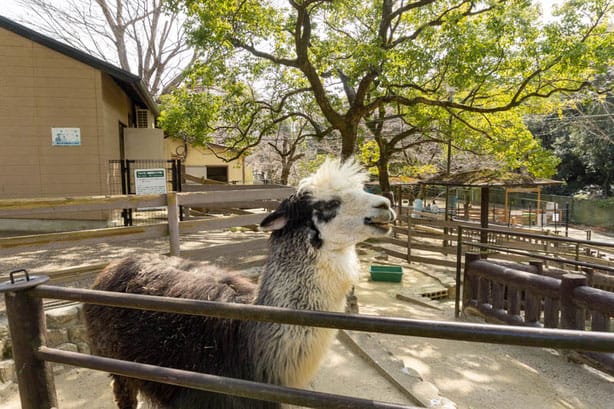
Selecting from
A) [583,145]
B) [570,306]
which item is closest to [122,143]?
[570,306]

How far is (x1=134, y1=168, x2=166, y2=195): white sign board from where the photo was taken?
5.42 m

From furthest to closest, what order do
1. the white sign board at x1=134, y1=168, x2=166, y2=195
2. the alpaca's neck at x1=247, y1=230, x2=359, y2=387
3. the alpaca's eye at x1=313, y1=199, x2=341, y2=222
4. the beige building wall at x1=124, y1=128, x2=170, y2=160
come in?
the beige building wall at x1=124, y1=128, x2=170, y2=160
the white sign board at x1=134, y1=168, x2=166, y2=195
the alpaca's eye at x1=313, y1=199, x2=341, y2=222
the alpaca's neck at x1=247, y1=230, x2=359, y2=387

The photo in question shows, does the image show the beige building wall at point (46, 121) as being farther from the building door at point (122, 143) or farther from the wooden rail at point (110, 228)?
the wooden rail at point (110, 228)

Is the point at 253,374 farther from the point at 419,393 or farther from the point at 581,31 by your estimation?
the point at 581,31

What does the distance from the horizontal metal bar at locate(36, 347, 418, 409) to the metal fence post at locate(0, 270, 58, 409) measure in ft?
0.17

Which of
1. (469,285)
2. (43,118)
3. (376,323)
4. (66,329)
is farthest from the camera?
(43,118)

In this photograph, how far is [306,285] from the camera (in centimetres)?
199

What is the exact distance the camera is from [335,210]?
204 cm

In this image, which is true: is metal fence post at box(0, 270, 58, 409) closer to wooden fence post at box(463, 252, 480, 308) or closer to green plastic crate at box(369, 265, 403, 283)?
wooden fence post at box(463, 252, 480, 308)

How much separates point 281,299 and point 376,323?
0.89 metres

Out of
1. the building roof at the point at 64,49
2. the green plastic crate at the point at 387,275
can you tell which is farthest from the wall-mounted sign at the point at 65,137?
the green plastic crate at the point at 387,275

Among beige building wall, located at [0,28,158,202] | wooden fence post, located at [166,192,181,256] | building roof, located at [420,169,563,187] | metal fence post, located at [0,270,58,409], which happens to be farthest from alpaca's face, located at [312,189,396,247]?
beige building wall, located at [0,28,158,202]

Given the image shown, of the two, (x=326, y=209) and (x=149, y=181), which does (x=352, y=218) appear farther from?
(x=149, y=181)

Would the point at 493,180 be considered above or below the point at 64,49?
below
